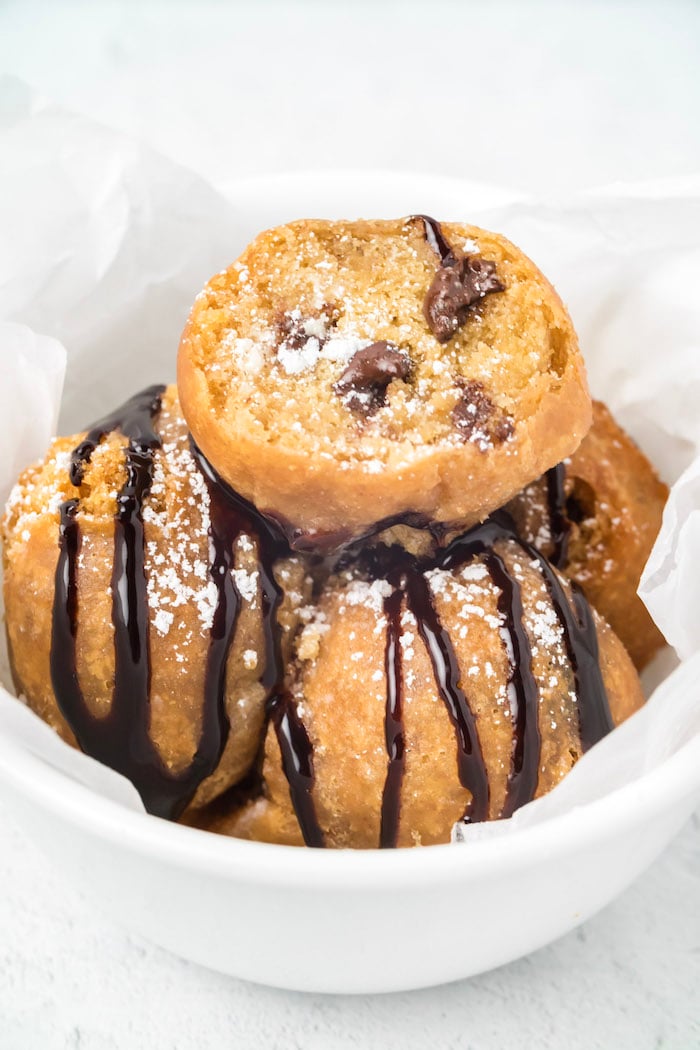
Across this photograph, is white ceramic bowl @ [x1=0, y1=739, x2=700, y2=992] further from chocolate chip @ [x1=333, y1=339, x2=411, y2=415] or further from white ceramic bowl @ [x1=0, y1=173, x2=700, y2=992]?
chocolate chip @ [x1=333, y1=339, x2=411, y2=415]

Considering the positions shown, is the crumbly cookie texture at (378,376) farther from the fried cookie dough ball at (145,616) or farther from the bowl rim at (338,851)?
the bowl rim at (338,851)

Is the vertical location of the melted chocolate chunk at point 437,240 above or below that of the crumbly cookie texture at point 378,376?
above

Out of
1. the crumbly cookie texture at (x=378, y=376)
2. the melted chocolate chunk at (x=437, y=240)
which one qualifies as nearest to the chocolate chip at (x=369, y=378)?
the crumbly cookie texture at (x=378, y=376)

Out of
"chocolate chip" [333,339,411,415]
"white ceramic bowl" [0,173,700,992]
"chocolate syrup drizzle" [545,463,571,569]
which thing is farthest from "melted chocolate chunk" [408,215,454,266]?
"white ceramic bowl" [0,173,700,992]

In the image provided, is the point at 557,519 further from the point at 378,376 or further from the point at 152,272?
the point at 152,272

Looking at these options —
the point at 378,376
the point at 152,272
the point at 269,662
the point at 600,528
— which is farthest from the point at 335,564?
the point at 152,272

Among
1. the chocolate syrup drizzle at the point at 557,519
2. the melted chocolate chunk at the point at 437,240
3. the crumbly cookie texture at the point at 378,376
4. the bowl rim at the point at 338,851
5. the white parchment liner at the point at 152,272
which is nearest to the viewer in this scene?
the bowl rim at the point at 338,851
